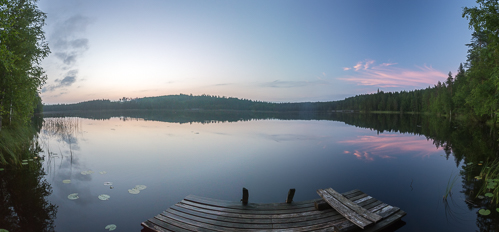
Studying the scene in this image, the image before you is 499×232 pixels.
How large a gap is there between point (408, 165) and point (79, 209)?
1637cm

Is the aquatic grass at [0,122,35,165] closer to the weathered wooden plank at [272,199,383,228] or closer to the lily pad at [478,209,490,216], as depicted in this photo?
the weathered wooden plank at [272,199,383,228]

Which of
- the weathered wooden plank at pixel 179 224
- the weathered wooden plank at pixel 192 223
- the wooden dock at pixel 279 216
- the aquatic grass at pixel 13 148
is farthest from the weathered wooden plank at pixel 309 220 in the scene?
the aquatic grass at pixel 13 148

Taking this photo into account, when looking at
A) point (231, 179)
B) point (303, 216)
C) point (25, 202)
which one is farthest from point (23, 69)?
point (303, 216)

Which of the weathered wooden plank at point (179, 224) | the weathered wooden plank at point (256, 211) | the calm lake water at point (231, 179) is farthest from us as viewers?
the calm lake water at point (231, 179)

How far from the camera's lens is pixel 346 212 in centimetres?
646

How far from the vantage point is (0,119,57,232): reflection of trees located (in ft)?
20.7

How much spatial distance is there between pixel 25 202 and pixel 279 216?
27.5ft

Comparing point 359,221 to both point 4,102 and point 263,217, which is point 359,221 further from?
point 4,102

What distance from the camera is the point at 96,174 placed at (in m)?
11.5

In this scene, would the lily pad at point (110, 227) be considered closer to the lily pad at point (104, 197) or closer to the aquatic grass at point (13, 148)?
the lily pad at point (104, 197)

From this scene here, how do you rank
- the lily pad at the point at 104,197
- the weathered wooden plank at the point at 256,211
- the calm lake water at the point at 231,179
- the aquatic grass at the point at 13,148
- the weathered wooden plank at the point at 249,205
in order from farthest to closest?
the aquatic grass at the point at 13,148 < the lily pad at the point at 104,197 < the calm lake water at the point at 231,179 < the weathered wooden plank at the point at 249,205 < the weathered wooden plank at the point at 256,211

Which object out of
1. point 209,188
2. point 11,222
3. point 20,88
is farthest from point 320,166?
point 20,88

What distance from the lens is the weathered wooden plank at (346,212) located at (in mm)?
6009

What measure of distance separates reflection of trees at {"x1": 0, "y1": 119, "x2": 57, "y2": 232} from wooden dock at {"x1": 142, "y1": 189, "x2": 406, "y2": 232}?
3150 millimetres
